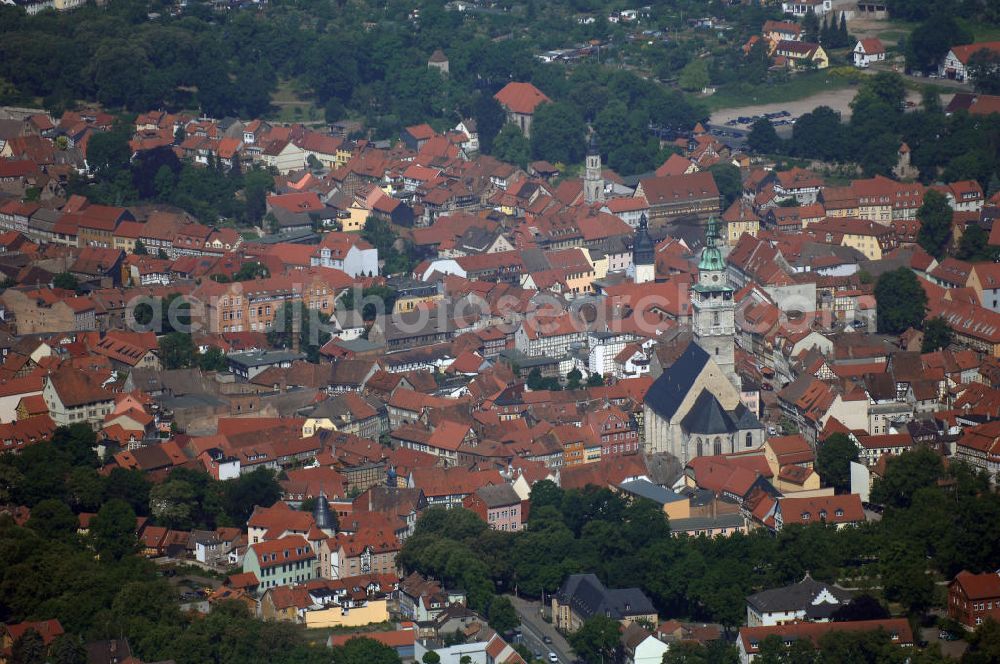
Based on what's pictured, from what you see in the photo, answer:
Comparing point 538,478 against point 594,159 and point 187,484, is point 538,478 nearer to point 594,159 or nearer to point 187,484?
point 187,484

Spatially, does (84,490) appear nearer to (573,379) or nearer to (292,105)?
(573,379)

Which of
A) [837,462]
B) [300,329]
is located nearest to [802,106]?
[300,329]

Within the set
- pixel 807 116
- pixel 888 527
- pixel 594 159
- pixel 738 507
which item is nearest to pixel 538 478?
pixel 738 507

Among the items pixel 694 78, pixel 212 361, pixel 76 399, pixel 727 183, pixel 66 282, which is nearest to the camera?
pixel 76 399

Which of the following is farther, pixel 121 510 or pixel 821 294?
pixel 821 294

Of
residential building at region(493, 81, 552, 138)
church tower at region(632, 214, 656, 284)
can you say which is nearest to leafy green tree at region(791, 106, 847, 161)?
residential building at region(493, 81, 552, 138)

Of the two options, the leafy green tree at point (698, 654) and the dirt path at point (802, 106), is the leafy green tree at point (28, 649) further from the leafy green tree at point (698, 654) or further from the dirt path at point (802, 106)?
the dirt path at point (802, 106)
